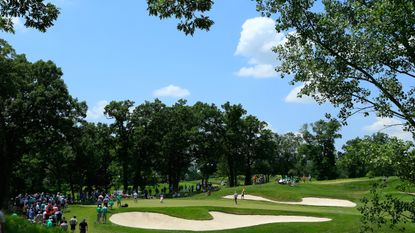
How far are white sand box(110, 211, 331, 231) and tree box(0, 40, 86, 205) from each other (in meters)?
15.7

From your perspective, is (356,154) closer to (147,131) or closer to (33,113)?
(33,113)

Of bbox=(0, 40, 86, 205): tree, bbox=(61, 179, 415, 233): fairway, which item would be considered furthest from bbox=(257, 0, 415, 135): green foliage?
bbox=(0, 40, 86, 205): tree

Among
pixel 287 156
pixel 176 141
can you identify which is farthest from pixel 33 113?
pixel 287 156

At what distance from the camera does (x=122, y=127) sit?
77625 mm

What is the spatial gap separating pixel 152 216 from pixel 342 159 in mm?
29248

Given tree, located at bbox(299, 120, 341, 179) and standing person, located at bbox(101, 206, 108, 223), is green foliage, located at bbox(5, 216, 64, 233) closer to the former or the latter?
standing person, located at bbox(101, 206, 108, 223)

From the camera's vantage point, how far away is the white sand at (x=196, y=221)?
36281 millimetres

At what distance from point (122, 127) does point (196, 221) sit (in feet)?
140

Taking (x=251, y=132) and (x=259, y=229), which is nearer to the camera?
(x=259, y=229)

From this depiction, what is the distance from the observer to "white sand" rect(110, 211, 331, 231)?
119 ft

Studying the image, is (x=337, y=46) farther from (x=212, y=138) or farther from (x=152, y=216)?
(x=212, y=138)

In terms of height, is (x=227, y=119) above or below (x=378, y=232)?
above

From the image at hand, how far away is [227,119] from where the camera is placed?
90.4 m

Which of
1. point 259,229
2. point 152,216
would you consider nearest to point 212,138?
point 152,216
